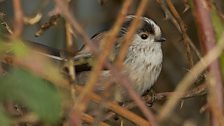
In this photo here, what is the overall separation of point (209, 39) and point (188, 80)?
188 mm

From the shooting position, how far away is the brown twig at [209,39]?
4.00 feet

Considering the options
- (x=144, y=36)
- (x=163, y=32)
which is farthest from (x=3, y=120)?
(x=163, y=32)

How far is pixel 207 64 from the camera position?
120 cm

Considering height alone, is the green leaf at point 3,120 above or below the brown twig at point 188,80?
above

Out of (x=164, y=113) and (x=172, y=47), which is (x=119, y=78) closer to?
(x=164, y=113)

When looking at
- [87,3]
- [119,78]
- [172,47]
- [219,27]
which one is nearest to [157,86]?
[172,47]

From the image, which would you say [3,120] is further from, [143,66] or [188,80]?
[143,66]

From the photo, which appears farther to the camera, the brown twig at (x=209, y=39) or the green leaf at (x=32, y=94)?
the brown twig at (x=209, y=39)

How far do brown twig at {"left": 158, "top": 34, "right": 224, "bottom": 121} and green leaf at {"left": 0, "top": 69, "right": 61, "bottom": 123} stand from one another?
0.18 m

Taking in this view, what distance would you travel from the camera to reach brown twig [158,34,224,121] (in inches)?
43.9

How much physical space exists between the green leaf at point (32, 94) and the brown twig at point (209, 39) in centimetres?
31

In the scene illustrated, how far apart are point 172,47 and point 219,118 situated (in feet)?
9.82

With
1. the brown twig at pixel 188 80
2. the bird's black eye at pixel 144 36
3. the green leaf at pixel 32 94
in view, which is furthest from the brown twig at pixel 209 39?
the bird's black eye at pixel 144 36

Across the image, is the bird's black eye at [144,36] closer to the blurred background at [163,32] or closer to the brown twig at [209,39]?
the blurred background at [163,32]
